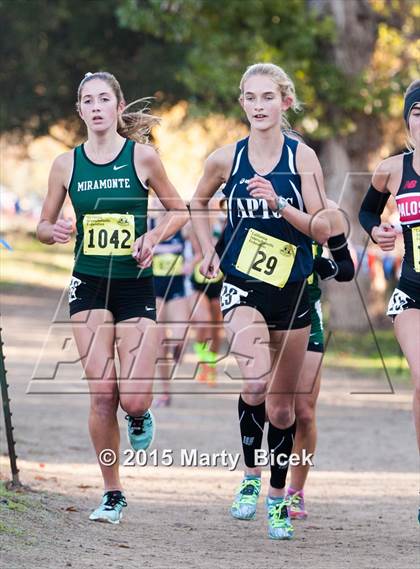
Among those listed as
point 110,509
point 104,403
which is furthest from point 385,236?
point 110,509

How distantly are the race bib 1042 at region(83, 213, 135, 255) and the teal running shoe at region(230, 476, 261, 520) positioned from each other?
4.96 ft

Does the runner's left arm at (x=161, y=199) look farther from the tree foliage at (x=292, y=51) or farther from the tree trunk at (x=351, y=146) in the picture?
the tree trunk at (x=351, y=146)

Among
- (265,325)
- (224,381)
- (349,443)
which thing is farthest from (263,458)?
(224,381)

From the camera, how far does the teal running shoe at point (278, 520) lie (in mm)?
6871

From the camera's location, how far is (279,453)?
693 centimetres

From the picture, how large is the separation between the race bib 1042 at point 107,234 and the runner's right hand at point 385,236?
52.7 inches

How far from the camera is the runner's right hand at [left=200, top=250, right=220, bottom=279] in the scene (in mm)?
6859

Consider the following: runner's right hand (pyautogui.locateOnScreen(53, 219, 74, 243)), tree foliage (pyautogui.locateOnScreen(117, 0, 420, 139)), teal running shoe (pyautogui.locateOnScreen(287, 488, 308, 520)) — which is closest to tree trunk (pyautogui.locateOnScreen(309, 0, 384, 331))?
tree foliage (pyautogui.locateOnScreen(117, 0, 420, 139))

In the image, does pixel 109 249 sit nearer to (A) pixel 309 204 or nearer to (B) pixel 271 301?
(B) pixel 271 301

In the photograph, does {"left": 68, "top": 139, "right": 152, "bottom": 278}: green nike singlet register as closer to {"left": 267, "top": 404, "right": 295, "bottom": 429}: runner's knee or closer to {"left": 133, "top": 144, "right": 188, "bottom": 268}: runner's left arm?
{"left": 133, "top": 144, "right": 188, "bottom": 268}: runner's left arm

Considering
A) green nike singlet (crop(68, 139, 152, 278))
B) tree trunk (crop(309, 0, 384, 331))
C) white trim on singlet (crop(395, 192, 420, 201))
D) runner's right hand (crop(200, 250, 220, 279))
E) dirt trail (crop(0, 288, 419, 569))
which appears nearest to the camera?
dirt trail (crop(0, 288, 419, 569))

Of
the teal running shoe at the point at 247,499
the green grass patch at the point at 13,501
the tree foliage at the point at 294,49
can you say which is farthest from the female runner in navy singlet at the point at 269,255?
the tree foliage at the point at 294,49

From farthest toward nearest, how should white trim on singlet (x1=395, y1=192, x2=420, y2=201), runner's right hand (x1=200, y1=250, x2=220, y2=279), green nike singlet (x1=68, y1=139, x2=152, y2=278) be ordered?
runner's right hand (x1=200, y1=250, x2=220, y2=279), green nike singlet (x1=68, y1=139, x2=152, y2=278), white trim on singlet (x1=395, y1=192, x2=420, y2=201)

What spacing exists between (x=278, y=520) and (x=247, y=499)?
28 cm
